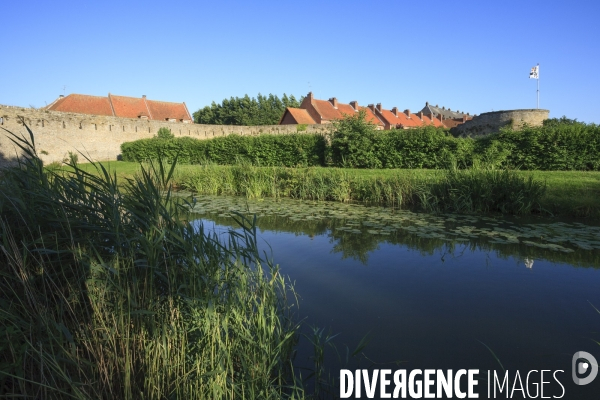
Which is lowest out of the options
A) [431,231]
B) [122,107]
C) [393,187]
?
[431,231]

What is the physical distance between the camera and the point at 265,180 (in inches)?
531

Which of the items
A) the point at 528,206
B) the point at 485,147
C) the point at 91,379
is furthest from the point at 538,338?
the point at 485,147

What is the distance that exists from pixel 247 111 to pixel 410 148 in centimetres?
3802

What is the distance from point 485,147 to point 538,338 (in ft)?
39.9

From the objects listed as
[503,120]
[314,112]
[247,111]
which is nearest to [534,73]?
[503,120]

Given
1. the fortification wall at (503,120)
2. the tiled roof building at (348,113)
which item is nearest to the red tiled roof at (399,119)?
the tiled roof building at (348,113)

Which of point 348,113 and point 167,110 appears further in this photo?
point 348,113

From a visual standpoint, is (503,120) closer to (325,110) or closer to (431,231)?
(431,231)

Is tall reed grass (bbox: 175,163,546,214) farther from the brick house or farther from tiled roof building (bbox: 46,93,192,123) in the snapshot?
the brick house

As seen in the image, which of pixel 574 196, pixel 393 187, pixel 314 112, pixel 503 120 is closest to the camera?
pixel 574 196

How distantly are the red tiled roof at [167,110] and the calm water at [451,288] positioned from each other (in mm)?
35432

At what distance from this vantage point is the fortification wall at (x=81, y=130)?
75.3ft

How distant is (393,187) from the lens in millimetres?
11578

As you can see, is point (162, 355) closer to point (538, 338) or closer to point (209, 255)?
point (209, 255)
